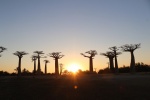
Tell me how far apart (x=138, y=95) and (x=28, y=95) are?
263 inches

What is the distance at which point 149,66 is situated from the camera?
75562 millimetres

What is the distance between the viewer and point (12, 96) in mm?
17031

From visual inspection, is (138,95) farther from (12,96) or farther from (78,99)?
(12,96)

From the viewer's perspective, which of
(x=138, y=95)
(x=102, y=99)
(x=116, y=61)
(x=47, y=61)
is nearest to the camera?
(x=102, y=99)

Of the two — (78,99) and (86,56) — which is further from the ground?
(86,56)

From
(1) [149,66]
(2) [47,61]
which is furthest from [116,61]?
(2) [47,61]

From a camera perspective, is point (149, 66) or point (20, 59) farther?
point (149, 66)

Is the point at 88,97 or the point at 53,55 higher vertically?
the point at 53,55

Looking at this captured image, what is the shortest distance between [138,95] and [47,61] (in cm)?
7694

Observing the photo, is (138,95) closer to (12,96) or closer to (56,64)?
(12,96)

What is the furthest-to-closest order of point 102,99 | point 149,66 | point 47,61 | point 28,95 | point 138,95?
point 47,61, point 149,66, point 28,95, point 138,95, point 102,99

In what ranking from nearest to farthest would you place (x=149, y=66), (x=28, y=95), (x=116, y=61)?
(x=28, y=95), (x=116, y=61), (x=149, y=66)

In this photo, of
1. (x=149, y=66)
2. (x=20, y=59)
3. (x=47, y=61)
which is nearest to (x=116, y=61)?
(x=149, y=66)

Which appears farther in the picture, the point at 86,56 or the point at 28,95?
the point at 86,56
